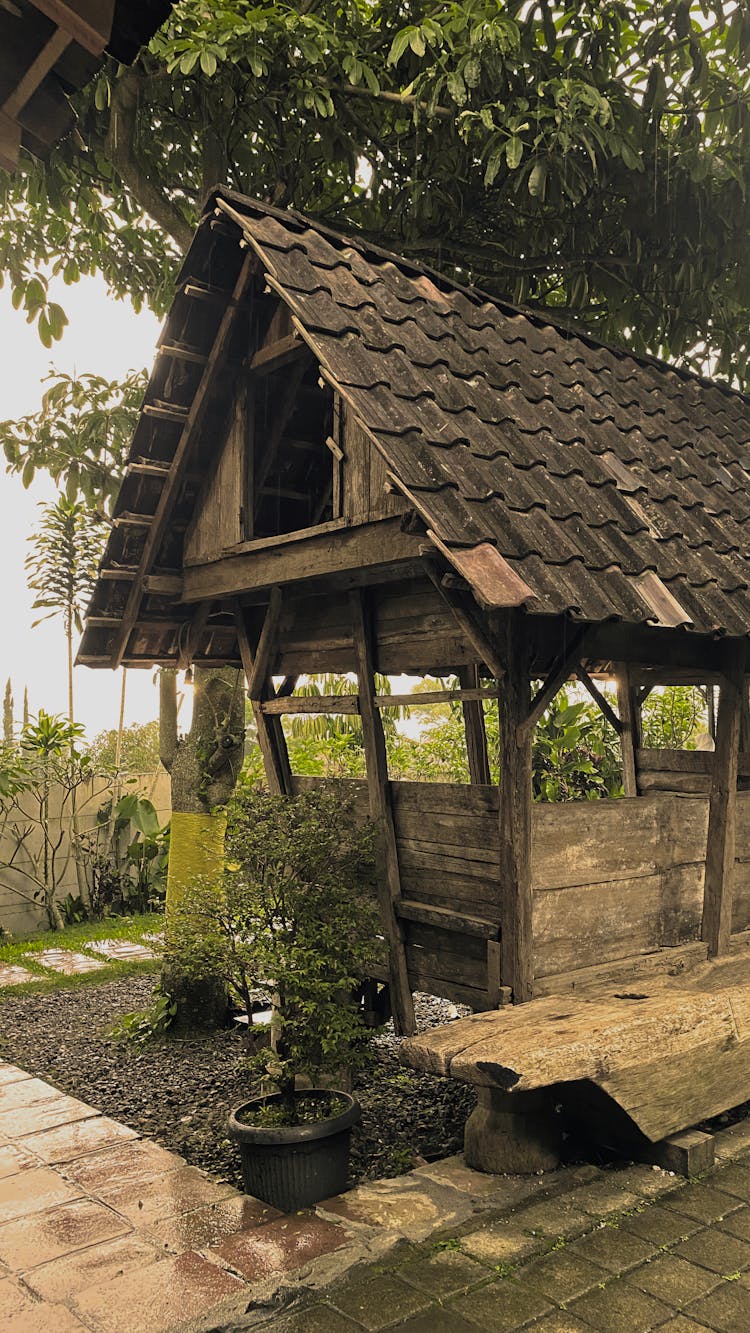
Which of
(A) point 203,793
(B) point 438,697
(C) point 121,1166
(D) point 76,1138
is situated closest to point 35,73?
(B) point 438,697

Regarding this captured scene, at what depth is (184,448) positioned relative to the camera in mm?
6293

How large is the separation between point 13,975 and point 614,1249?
22.7ft

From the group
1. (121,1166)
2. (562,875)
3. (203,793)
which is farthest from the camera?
(203,793)

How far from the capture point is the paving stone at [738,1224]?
3993 millimetres

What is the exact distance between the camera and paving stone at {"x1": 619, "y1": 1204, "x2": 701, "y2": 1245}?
3.96 meters

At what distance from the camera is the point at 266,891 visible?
4.89m

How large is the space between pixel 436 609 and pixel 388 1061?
3.29 metres

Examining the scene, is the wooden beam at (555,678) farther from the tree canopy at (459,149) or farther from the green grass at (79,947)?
the green grass at (79,947)

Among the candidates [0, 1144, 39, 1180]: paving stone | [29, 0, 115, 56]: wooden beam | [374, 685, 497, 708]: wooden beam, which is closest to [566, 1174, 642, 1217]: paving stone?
[374, 685, 497, 708]: wooden beam

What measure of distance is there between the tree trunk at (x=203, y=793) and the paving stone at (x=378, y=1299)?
385 centimetres

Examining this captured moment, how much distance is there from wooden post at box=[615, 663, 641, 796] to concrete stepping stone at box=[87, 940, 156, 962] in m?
5.31

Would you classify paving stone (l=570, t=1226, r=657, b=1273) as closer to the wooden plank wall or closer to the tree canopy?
the wooden plank wall

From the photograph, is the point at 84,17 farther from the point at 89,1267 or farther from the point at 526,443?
the point at 89,1267

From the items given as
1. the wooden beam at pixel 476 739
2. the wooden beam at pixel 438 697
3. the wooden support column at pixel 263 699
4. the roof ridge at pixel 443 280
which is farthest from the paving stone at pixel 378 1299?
the roof ridge at pixel 443 280
